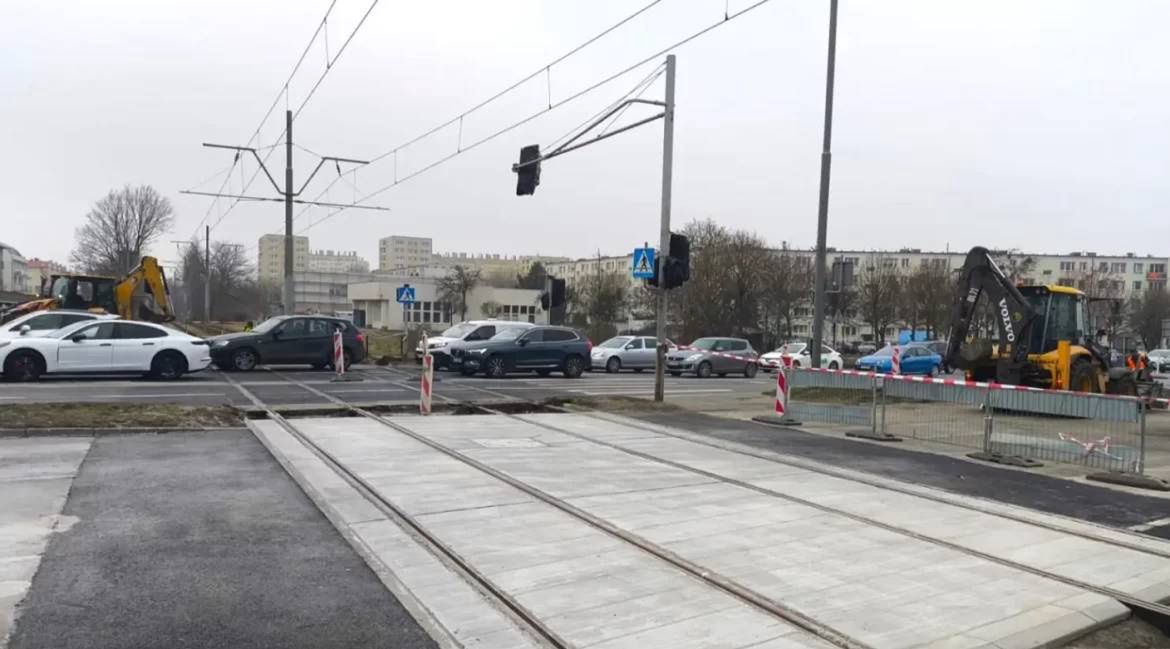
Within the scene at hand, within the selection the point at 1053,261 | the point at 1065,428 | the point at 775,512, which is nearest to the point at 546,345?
the point at 1065,428

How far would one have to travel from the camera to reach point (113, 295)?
3128cm

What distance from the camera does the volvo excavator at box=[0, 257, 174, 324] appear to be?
100ft

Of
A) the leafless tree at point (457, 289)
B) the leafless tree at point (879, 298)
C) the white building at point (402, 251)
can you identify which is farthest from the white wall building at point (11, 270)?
the leafless tree at point (879, 298)

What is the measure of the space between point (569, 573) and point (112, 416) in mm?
9712

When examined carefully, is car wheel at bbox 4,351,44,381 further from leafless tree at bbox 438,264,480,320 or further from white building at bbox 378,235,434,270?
white building at bbox 378,235,434,270

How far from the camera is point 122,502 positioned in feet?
25.4

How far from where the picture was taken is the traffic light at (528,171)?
742 inches

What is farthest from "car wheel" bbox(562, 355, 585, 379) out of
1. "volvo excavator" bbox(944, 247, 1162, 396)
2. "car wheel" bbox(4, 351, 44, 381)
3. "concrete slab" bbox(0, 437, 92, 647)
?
"concrete slab" bbox(0, 437, 92, 647)

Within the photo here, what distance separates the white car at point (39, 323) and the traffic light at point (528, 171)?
34.7 feet

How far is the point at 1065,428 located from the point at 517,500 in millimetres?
7679

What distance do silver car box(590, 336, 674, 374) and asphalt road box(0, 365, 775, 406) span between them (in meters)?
4.20

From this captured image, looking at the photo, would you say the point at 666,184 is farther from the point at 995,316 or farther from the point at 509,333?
the point at 509,333

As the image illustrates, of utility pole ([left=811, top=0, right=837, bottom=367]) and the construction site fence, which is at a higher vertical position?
utility pole ([left=811, top=0, right=837, bottom=367])

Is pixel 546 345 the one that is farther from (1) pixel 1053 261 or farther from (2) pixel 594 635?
(1) pixel 1053 261
